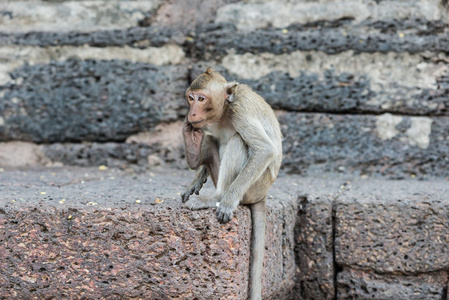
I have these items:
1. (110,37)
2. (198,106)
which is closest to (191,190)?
(198,106)

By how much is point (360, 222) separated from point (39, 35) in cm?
295

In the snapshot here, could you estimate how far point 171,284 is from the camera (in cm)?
294

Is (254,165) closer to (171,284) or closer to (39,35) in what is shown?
(171,284)

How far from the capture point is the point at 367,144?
4.56 m

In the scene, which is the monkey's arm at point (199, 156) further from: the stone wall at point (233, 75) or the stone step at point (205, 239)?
the stone wall at point (233, 75)

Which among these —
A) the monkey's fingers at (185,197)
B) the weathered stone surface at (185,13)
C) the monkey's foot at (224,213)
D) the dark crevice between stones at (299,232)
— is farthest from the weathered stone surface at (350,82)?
the monkey's foot at (224,213)

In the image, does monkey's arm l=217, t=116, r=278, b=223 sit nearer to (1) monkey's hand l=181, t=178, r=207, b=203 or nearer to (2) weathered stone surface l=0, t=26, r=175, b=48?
(1) monkey's hand l=181, t=178, r=207, b=203

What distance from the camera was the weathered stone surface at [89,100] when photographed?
4.82m

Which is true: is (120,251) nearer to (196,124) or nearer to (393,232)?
(196,124)

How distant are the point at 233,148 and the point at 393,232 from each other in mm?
1226

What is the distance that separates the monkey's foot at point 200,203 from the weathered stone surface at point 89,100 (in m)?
1.90

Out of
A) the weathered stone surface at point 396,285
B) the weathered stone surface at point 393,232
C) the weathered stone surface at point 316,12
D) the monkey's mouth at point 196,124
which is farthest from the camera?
the weathered stone surface at point 316,12

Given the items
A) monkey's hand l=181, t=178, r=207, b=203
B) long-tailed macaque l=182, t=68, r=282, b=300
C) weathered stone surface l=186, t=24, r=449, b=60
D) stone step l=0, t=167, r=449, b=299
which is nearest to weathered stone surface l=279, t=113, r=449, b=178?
stone step l=0, t=167, r=449, b=299

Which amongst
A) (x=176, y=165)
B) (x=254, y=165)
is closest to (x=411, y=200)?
(x=254, y=165)
